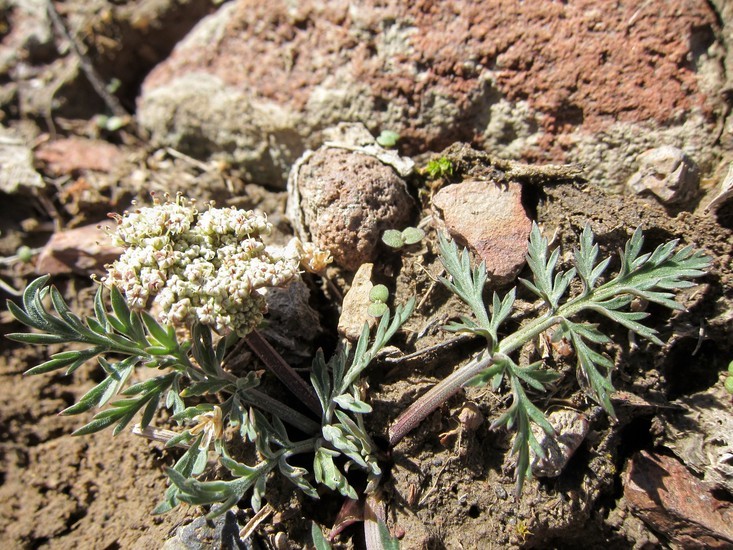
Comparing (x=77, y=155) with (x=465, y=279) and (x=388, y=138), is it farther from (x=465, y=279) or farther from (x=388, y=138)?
(x=465, y=279)

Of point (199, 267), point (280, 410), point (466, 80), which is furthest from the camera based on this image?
point (466, 80)

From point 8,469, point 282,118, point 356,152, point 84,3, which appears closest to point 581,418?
point 356,152

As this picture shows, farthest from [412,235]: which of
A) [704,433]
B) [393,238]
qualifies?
[704,433]

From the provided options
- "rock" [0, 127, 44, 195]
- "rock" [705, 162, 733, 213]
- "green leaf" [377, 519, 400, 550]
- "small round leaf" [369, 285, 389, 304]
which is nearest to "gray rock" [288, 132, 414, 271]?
"small round leaf" [369, 285, 389, 304]

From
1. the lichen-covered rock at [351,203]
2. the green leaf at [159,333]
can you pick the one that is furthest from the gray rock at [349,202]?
the green leaf at [159,333]

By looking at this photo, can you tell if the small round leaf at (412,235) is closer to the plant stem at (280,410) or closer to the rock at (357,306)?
the rock at (357,306)

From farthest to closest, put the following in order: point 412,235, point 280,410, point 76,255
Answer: point 76,255 < point 412,235 < point 280,410
